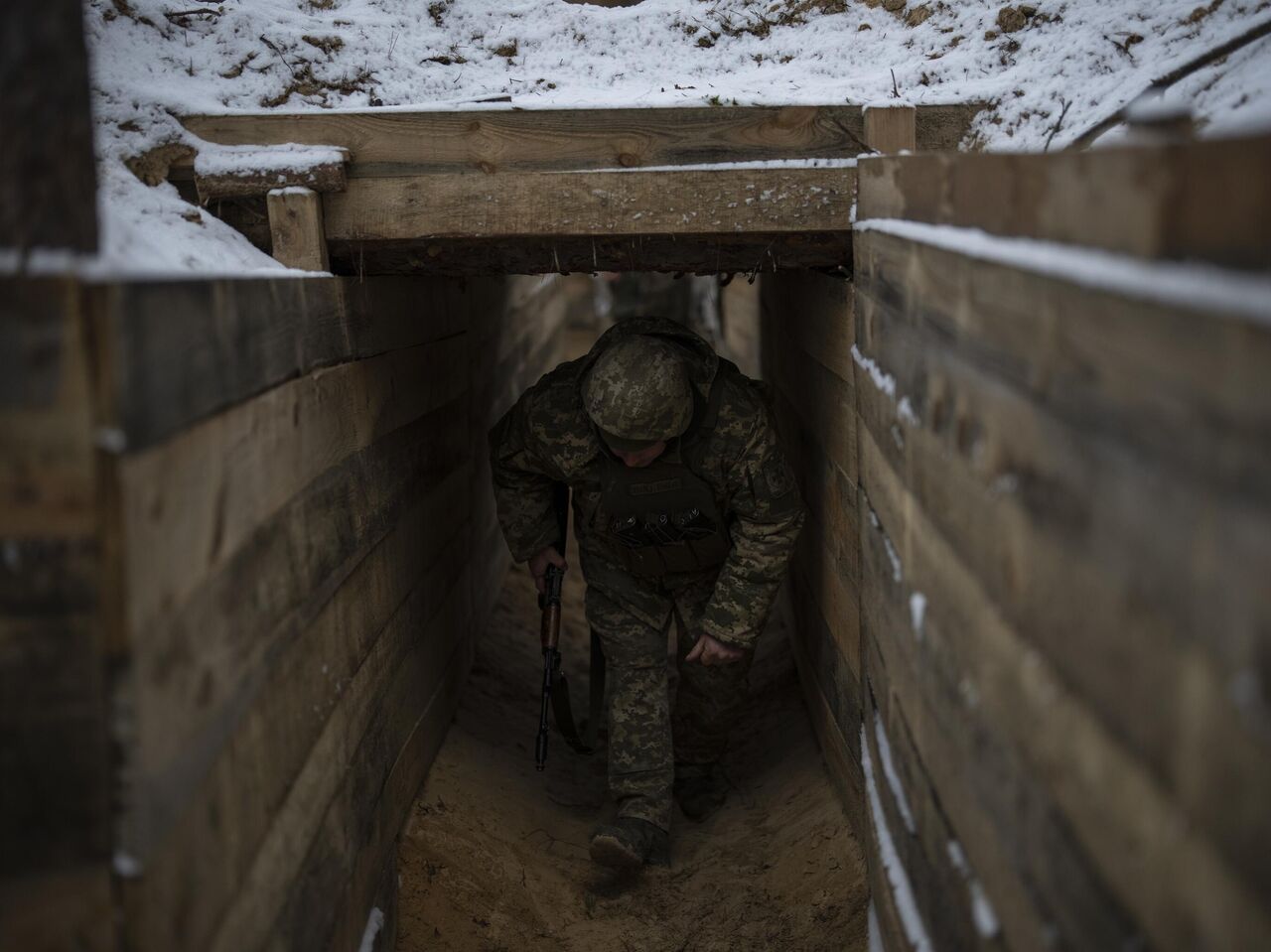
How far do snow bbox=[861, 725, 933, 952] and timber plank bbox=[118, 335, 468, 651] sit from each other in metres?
1.44

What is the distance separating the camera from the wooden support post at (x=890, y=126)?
3.40m

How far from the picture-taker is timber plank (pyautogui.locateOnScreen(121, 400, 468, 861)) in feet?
5.06

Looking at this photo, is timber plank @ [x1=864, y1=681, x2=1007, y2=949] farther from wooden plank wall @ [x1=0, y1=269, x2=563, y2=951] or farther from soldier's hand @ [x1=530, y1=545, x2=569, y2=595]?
soldier's hand @ [x1=530, y1=545, x2=569, y2=595]

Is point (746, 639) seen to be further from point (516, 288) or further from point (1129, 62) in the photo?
point (516, 288)

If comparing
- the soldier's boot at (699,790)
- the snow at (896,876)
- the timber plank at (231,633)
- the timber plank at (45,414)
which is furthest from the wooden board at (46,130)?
the soldier's boot at (699,790)

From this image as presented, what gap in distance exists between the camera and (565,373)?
4.23m

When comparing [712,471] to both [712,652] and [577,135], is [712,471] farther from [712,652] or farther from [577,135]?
[577,135]

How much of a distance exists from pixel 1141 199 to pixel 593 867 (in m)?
3.45

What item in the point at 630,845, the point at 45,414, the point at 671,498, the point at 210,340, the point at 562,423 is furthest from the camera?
the point at 562,423

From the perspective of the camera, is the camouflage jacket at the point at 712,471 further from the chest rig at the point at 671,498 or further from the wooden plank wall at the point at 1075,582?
the wooden plank wall at the point at 1075,582

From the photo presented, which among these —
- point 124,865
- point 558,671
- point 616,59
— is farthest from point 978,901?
point 616,59

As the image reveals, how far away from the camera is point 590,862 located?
407 cm

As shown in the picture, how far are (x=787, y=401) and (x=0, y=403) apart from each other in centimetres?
409

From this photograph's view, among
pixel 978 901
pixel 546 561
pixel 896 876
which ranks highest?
pixel 978 901
